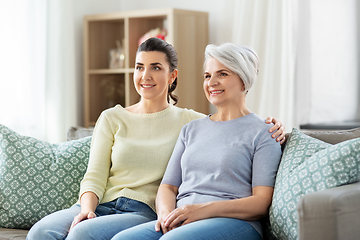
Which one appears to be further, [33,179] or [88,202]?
[33,179]

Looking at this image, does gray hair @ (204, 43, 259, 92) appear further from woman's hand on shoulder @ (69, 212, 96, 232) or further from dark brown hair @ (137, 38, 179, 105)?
woman's hand on shoulder @ (69, 212, 96, 232)

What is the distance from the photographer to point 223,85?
1.71 meters

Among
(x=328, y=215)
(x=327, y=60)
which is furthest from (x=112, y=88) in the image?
(x=328, y=215)

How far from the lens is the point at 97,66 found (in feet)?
12.7

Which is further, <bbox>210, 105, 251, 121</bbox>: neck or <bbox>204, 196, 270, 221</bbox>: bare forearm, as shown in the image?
<bbox>210, 105, 251, 121</bbox>: neck

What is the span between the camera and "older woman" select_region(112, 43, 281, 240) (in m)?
1.49

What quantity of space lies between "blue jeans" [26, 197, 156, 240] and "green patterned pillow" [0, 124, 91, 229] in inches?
7.0

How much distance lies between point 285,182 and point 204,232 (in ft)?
1.03

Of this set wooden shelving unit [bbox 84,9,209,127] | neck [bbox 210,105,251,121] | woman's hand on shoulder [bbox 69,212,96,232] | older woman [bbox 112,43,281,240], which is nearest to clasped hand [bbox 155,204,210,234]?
older woman [bbox 112,43,281,240]

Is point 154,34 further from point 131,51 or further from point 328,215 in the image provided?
point 328,215

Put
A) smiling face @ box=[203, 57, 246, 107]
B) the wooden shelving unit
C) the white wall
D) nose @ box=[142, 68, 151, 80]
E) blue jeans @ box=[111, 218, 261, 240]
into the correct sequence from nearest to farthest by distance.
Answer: blue jeans @ box=[111, 218, 261, 240], smiling face @ box=[203, 57, 246, 107], nose @ box=[142, 68, 151, 80], the white wall, the wooden shelving unit

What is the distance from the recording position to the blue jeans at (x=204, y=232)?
54.7 inches

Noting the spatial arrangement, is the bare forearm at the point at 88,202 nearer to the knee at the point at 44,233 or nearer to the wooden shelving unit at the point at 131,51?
the knee at the point at 44,233

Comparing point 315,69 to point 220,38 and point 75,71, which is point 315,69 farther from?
point 75,71
